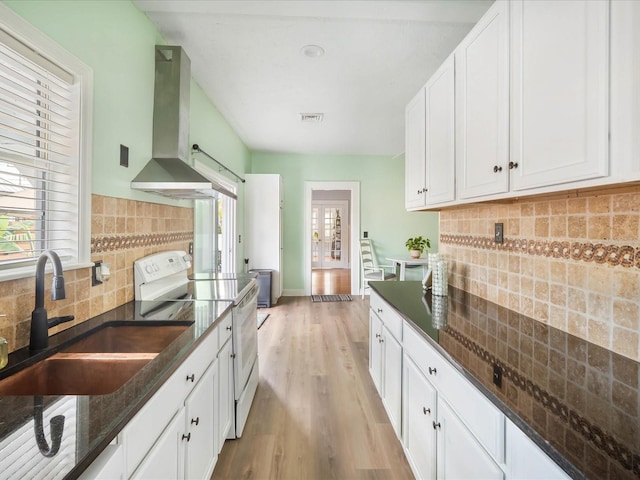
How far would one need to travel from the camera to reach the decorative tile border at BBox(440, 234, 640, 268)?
1020 millimetres

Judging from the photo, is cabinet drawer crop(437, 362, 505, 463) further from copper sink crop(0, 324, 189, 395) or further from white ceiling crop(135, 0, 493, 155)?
white ceiling crop(135, 0, 493, 155)

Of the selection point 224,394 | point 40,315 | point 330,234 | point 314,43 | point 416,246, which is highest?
point 314,43

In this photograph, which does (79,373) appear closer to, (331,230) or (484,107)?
(484,107)

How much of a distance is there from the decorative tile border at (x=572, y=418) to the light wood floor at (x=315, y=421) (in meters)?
1.03

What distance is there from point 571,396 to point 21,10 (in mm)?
2153

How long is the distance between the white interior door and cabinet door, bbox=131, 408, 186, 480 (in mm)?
8145

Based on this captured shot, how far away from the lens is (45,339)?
107cm

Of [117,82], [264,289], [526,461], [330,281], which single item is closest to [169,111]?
[117,82]

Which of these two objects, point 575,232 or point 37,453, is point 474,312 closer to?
point 575,232

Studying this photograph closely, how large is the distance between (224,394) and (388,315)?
105 cm

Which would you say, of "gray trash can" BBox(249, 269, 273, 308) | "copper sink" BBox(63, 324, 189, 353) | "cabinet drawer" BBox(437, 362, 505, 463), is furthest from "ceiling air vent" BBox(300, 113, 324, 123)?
"cabinet drawer" BBox(437, 362, 505, 463)

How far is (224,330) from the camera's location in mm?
1637

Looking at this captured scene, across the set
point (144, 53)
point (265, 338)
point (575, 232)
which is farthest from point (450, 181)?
point (265, 338)

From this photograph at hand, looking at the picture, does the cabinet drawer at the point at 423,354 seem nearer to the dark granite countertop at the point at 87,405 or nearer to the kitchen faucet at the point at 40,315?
the dark granite countertop at the point at 87,405
